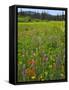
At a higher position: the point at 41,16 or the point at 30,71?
the point at 41,16

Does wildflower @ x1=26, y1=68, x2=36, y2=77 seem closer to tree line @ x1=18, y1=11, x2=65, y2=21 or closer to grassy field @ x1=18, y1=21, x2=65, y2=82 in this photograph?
grassy field @ x1=18, y1=21, x2=65, y2=82

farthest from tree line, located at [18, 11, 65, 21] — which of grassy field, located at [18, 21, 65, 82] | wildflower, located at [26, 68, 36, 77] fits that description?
wildflower, located at [26, 68, 36, 77]

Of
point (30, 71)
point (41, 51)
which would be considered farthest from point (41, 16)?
point (30, 71)

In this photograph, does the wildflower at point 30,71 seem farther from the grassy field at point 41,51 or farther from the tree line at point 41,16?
the tree line at point 41,16

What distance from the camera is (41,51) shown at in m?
5.50

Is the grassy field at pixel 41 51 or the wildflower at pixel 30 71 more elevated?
the grassy field at pixel 41 51

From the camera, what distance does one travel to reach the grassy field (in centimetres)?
537

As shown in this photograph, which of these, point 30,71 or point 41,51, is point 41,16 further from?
point 30,71

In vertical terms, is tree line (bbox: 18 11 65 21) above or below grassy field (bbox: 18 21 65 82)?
above

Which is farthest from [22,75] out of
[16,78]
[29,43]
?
[29,43]

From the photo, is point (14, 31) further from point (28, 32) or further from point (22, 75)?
point (22, 75)

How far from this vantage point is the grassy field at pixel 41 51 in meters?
5.37

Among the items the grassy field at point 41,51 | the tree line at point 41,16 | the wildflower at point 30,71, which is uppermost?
the tree line at point 41,16

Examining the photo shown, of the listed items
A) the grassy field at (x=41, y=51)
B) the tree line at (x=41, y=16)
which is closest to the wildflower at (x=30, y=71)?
the grassy field at (x=41, y=51)
